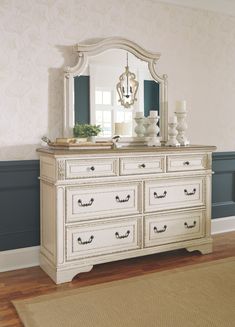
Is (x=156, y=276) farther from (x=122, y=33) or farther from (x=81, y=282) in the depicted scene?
(x=122, y=33)

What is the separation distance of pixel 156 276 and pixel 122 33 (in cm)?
224

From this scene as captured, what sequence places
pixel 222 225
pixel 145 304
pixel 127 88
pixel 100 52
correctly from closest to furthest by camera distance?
pixel 145 304 → pixel 100 52 → pixel 127 88 → pixel 222 225

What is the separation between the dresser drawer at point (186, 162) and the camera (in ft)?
11.9

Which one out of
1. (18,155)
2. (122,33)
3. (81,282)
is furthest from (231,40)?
(81,282)

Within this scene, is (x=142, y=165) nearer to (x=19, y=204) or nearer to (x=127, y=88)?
(x=127, y=88)

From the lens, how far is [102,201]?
3.31m

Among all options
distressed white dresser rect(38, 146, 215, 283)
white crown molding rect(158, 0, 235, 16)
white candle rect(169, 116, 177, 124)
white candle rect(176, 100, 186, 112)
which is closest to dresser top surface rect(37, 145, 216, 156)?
distressed white dresser rect(38, 146, 215, 283)

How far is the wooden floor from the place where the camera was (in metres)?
2.91

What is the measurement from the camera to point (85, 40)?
3711 mm

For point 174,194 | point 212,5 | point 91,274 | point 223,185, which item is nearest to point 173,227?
point 174,194

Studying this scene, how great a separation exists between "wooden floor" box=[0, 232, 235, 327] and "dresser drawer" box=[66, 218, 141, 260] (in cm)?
19

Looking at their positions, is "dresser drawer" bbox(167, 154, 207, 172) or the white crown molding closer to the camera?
"dresser drawer" bbox(167, 154, 207, 172)

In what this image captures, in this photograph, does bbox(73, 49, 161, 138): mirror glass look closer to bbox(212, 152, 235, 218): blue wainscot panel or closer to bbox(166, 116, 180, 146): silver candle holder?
bbox(166, 116, 180, 146): silver candle holder

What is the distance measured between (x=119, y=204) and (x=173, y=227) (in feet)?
2.02
